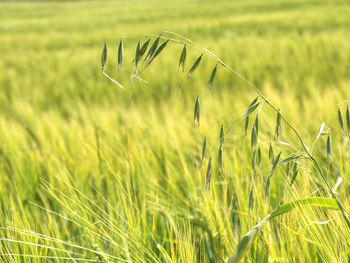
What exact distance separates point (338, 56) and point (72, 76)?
229 centimetres

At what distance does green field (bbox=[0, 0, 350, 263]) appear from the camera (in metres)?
0.61

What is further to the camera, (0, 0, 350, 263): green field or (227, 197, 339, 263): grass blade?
(0, 0, 350, 263): green field

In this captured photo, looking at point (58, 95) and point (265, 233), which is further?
point (58, 95)

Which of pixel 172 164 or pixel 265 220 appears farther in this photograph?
pixel 172 164

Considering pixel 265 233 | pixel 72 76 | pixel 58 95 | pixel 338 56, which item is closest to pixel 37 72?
pixel 72 76

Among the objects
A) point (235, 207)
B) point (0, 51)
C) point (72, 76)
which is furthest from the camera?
point (0, 51)

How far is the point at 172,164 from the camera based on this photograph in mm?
1132

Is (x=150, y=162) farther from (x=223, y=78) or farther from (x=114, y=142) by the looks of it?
(x=223, y=78)

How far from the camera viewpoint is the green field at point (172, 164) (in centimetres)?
61

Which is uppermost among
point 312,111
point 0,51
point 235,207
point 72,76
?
point 0,51

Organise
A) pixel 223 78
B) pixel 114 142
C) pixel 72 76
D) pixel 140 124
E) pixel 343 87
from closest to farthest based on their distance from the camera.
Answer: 1. pixel 114 142
2. pixel 140 124
3. pixel 343 87
4. pixel 223 78
5. pixel 72 76

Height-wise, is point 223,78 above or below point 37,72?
below

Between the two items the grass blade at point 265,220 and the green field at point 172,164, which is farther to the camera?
the green field at point 172,164

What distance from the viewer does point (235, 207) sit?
90 cm
